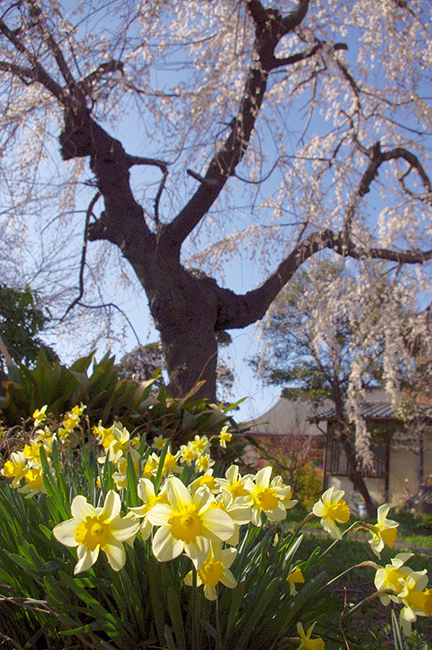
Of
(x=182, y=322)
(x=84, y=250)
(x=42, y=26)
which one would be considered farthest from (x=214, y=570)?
(x=84, y=250)

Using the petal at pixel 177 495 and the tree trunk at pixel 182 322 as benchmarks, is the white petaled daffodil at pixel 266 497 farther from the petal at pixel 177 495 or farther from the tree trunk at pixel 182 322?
the tree trunk at pixel 182 322

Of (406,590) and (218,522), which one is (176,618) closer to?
(218,522)

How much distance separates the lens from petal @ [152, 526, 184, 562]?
0.73 m

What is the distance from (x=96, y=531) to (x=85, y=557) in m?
0.04

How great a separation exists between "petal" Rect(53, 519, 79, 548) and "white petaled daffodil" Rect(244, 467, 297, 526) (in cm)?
32

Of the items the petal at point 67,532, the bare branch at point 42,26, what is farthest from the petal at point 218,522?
the bare branch at point 42,26

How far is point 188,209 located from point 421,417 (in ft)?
29.8

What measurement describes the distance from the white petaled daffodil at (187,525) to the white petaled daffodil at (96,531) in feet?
0.23

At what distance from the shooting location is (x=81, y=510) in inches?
31.2

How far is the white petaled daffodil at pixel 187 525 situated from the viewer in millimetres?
730

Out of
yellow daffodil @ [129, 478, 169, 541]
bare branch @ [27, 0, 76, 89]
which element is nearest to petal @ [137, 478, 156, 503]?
yellow daffodil @ [129, 478, 169, 541]

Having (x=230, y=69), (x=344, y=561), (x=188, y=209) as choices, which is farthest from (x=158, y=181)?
(x=344, y=561)

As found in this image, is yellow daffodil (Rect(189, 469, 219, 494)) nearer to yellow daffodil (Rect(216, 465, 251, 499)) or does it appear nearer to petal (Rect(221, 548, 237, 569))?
yellow daffodil (Rect(216, 465, 251, 499))

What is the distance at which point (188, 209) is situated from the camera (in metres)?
4.98
